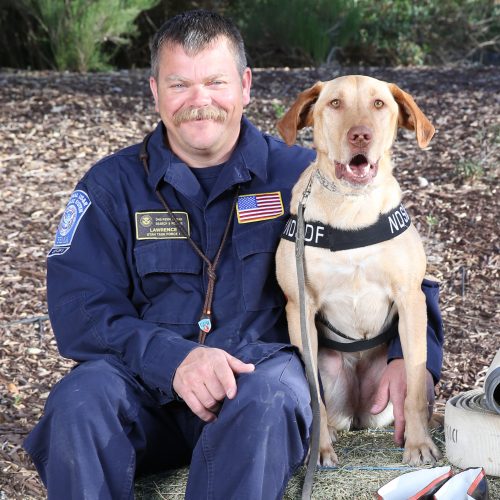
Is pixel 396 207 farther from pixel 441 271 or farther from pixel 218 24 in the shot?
pixel 441 271

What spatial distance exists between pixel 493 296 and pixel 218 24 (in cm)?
245

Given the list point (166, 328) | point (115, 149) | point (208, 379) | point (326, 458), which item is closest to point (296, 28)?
point (115, 149)

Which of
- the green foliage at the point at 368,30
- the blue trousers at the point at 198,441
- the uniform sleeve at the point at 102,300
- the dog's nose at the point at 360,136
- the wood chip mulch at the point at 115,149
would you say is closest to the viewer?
the blue trousers at the point at 198,441

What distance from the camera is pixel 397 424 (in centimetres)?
305

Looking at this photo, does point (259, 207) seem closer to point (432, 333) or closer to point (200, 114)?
point (200, 114)

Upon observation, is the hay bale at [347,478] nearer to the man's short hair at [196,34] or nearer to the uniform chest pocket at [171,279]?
the uniform chest pocket at [171,279]

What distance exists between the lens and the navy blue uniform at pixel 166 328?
8.13ft

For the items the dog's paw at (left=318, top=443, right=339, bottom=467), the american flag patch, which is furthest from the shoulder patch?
the dog's paw at (left=318, top=443, right=339, bottom=467)

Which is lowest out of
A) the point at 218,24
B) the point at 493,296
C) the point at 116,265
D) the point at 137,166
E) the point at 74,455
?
the point at 493,296

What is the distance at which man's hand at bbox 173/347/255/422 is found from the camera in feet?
8.30

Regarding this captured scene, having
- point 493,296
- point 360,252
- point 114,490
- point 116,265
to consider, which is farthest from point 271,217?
point 493,296

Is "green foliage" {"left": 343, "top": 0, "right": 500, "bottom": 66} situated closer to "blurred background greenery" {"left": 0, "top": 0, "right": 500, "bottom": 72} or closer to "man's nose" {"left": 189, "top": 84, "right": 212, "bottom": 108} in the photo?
"blurred background greenery" {"left": 0, "top": 0, "right": 500, "bottom": 72}

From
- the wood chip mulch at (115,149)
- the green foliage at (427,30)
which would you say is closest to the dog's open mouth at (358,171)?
the wood chip mulch at (115,149)

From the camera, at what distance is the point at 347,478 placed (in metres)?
2.82
